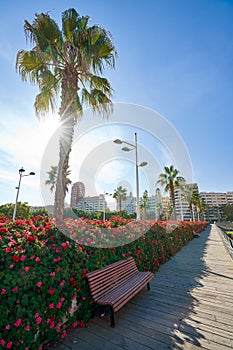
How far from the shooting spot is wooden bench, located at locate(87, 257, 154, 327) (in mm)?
2594

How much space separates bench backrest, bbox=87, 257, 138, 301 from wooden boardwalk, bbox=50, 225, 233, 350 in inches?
17.9

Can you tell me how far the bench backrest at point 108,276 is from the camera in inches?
107

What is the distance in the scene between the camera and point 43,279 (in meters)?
2.15

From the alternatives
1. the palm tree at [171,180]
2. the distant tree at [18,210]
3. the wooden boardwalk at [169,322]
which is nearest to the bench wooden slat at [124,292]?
the wooden boardwalk at [169,322]

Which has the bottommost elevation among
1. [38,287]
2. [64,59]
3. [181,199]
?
[38,287]

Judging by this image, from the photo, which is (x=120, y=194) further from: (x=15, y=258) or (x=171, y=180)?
(x=15, y=258)

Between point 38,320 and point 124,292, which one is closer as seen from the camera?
point 38,320

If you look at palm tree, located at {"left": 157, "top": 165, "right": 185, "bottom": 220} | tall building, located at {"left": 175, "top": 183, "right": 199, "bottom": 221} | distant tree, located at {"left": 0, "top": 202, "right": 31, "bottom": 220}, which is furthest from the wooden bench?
tall building, located at {"left": 175, "top": 183, "right": 199, "bottom": 221}

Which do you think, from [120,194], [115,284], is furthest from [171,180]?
[120,194]

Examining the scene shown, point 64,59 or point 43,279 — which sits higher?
point 64,59

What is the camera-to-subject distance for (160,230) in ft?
21.4

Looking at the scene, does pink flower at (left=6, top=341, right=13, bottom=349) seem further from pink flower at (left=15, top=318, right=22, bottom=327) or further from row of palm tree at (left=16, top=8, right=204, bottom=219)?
row of palm tree at (left=16, top=8, right=204, bottom=219)

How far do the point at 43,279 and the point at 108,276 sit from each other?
4.39 ft

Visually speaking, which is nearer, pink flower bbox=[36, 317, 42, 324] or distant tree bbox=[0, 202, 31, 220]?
pink flower bbox=[36, 317, 42, 324]
